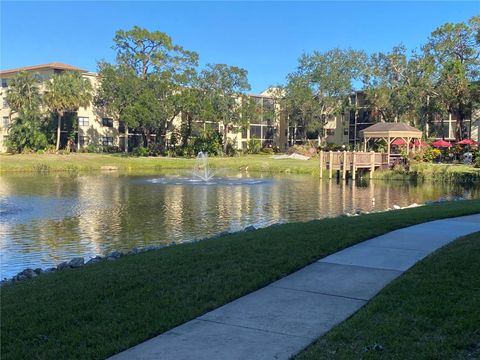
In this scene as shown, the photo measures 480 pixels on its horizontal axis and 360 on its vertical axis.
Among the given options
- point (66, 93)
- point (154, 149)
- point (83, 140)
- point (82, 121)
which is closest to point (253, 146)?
point (154, 149)

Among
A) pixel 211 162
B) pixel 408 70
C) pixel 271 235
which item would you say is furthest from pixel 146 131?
pixel 271 235

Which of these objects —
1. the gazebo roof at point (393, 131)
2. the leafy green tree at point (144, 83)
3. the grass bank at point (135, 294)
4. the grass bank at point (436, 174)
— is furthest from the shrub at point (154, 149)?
the grass bank at point (135, 294)

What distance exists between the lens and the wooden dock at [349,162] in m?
40.2

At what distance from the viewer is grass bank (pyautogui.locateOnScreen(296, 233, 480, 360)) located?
165 inches

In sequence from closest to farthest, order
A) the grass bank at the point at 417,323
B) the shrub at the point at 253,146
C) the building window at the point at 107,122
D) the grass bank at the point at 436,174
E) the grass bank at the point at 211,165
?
the grass bank at the point at 417,323, the grass bank at the point at 436,174, the grass bank at the point at 211,165, the building window at the point at 107,122, the shrub at the point at 253,146

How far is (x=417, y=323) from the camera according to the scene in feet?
15.8

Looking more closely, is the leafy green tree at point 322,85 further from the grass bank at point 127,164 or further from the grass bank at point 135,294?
the grass bank at point 135,294

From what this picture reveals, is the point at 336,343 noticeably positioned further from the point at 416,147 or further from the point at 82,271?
the point at 416,147

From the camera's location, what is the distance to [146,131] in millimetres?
66000

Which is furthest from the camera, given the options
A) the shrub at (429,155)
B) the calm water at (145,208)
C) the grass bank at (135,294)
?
the shrub at (429,155)

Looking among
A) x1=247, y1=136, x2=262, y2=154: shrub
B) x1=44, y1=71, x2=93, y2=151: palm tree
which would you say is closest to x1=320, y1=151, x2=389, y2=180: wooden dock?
x1=247, y1=136, x2=262, y2=154: shrub

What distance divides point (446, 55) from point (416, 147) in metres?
15.6

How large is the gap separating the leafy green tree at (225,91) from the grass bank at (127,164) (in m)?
9.42

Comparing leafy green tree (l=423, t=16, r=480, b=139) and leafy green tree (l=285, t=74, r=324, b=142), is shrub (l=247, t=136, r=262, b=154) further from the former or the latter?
leafy green tree (l=423, t=16, r=480, b=139)
